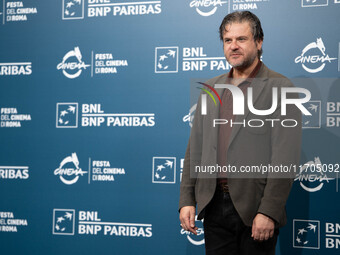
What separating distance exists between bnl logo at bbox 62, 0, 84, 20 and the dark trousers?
6.59ft

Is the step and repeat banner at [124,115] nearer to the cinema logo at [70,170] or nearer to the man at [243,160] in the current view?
the cinema logo at [70,170]

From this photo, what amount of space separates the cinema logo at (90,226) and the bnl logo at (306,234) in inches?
40.6

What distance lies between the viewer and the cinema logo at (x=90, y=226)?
325 centimetres

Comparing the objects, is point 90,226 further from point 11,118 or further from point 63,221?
point 11,118

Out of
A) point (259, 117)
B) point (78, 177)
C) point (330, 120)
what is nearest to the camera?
point (259, 117)

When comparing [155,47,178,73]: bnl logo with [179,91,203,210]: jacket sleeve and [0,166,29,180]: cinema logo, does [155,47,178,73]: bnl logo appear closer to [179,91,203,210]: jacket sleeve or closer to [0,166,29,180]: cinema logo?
[179,91,203,210]: jacket sleeve

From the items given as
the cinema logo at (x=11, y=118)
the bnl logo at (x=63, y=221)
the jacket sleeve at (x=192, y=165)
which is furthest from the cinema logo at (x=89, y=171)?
the jacket sleeve at (x=192, y=165)

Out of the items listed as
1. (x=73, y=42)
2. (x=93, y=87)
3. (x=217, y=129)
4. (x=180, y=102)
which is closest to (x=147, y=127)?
(x=180, y=102)

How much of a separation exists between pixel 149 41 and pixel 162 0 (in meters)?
0.32

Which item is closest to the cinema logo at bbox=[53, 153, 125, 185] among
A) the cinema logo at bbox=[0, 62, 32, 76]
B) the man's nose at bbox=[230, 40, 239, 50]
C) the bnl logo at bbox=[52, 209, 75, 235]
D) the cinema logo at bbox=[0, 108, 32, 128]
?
the bnl logo at bbox=[52, 209, 75, 235]

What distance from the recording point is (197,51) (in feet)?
10.4

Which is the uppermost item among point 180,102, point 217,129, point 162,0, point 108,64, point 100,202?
point 162,0

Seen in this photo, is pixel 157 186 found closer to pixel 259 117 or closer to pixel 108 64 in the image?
pixel 108 64

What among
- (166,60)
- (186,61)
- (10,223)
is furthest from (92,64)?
(10,223)
